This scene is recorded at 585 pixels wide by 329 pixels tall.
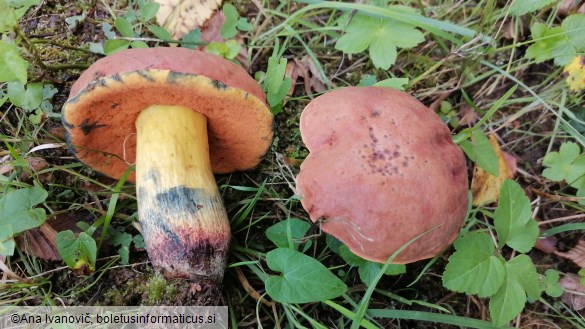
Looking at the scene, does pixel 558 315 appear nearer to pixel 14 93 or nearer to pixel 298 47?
pixel 298 47

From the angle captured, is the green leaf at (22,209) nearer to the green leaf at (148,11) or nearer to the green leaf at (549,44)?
the green leaf at (148,11)

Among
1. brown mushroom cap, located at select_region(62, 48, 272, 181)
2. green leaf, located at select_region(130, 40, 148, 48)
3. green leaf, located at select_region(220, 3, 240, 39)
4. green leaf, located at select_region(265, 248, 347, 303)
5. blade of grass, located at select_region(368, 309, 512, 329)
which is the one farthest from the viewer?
green leaf, located at select_region(220, 3, 240, 39)

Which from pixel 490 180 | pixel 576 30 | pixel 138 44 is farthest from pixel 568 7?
pixel 138 44

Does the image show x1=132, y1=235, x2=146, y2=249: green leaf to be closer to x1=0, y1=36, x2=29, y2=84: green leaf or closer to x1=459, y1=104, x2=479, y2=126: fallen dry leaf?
x1=0, y1=36, x2=29, y2=84: green leaf

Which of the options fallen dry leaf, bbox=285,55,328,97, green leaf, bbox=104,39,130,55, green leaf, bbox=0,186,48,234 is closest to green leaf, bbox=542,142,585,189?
fallen dry leaf, bbox=285,55,328,97

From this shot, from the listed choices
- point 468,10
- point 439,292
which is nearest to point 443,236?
point 439,292

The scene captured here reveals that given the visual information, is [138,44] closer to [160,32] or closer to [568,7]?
[160,32]
